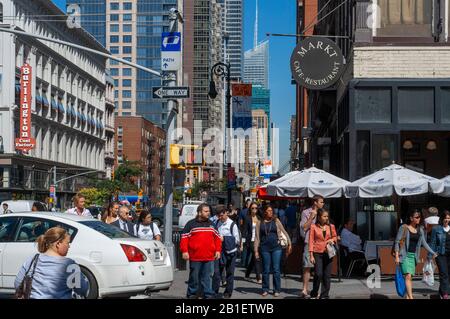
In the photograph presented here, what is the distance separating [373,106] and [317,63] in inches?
80.9

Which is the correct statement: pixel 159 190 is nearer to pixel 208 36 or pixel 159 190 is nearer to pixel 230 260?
pixel 208 36

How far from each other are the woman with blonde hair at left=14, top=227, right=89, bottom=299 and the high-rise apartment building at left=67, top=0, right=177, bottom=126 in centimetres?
16167

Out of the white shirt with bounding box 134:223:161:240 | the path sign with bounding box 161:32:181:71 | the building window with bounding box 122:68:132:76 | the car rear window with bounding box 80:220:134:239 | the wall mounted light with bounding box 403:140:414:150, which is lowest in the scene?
the white shirt with bounding box 134:223:161:240

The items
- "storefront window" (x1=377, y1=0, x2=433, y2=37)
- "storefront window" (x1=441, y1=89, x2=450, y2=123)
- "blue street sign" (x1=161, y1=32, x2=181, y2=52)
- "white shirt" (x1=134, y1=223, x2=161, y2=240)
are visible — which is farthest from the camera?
"storefront window" (x1=377, y1=0, x2=433, y2=37)

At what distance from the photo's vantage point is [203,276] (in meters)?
13.8

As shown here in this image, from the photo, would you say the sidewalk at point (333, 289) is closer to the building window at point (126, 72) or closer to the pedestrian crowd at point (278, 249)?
the pedestrian crowd at point (278, 249)

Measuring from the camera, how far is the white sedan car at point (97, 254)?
1251 cm

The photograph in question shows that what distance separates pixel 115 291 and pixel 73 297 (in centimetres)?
463

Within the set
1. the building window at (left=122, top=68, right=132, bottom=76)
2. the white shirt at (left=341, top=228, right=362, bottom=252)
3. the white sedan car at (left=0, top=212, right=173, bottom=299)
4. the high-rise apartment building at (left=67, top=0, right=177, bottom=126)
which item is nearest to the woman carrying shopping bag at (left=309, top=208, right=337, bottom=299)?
the white sedan car at (left=0, top=212, right=173, bottom=299)

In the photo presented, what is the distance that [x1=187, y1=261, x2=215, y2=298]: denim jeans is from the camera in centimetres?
1366

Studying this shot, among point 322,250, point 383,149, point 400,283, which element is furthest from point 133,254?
point 383,149

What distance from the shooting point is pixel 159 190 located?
167 m

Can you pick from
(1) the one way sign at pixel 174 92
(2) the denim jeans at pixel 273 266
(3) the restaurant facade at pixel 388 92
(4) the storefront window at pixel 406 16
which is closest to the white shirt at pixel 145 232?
(2) the denim jeans at pixel 273 266

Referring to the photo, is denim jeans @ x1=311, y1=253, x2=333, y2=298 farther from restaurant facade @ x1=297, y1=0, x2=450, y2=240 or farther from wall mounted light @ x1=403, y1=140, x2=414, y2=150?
wall mounted light @ x1=403, y1=140, x2=414, y2=150
